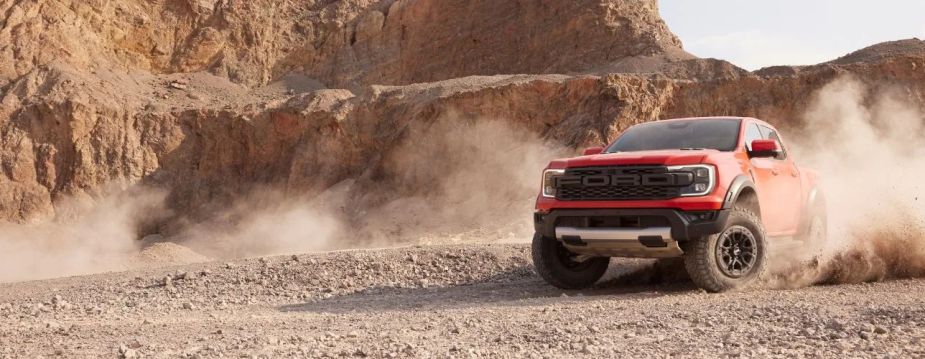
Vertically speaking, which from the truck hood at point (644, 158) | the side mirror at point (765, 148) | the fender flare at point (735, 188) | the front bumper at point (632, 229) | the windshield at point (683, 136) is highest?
the windshield at point (683, 136)

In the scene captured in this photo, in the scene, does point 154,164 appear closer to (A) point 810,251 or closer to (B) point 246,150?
(B) point 246,150

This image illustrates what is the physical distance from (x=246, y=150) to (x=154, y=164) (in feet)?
10.9

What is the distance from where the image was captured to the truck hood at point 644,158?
303 inches

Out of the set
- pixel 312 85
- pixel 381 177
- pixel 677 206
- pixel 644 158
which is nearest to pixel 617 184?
pixel 644 158

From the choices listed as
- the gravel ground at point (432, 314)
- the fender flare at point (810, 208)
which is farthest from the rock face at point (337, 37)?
the gravel ground at point (432, 314)

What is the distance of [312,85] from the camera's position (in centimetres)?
3853

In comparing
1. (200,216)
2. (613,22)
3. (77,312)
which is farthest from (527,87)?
(77,312)

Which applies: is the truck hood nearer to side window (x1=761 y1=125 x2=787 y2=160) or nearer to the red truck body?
the red truck body

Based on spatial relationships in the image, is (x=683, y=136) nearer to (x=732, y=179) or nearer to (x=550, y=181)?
(x=732, y=179)

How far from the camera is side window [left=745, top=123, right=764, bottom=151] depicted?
8.63m

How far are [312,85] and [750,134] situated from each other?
3160cm

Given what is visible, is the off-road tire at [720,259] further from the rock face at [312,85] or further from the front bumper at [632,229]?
the rock face at [312,85]

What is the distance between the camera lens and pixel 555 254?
8.84m

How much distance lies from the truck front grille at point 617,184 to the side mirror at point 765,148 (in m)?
1.21
